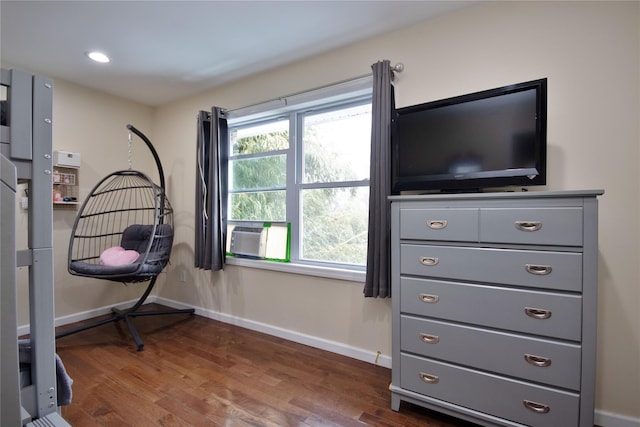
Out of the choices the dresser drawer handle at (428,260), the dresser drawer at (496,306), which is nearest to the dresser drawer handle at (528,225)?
the dresser drawer at (496,306)

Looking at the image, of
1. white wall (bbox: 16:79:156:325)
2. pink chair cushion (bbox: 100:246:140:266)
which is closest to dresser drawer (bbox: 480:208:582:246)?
pink chair cushion (bbox: 100:246:140:266)

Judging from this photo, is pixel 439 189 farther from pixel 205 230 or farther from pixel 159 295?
pixel 159 295

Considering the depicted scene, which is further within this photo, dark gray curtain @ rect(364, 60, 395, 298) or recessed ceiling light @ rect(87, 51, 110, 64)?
recessed ceiling light @ rect(87, 51, 110, 64)

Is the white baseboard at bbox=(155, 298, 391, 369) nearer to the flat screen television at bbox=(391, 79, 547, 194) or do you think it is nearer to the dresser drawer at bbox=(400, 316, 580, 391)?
the dresser drawer at bbox=(400, 316, 580, 391)

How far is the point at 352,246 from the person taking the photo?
2.32 m

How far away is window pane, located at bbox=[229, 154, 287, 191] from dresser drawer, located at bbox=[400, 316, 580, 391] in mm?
1696

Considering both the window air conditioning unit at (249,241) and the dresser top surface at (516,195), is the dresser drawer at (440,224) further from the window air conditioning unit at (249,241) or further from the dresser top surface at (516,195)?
the window air conditioning unit at (249,241)

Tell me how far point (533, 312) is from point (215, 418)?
64.8 inches

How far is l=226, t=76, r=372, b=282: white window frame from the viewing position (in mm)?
2193

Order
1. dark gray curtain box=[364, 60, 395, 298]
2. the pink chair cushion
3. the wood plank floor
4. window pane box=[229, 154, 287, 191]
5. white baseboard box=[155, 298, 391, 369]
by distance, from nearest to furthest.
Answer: the wood plank floor, dark gray curtain box=[364, 60, 395, 298], white baseboard box=[155, 298, 391, 369], the pink chair cushion, window pane box=[229, 154, 287, 191]

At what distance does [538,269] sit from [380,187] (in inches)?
38.3

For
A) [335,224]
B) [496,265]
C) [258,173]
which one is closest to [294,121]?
[258,173]

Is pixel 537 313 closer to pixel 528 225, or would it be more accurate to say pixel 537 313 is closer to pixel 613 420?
pixel 528 225

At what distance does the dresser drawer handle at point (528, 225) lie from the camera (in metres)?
1.27
